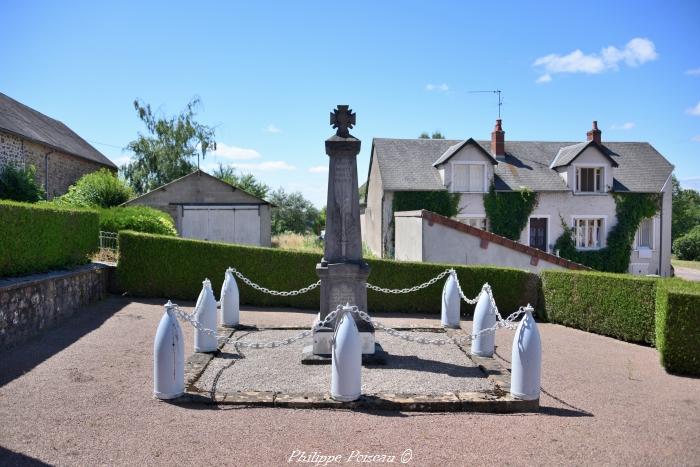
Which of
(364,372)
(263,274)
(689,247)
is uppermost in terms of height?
(689,247)

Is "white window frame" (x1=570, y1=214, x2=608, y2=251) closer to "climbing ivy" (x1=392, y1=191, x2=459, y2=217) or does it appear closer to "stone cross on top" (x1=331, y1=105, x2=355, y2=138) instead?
"climbing ivy" (x1=392, y1=191, x2=459, y2=217)

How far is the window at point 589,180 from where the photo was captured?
72.3 ft

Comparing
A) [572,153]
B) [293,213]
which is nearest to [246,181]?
[293,213]

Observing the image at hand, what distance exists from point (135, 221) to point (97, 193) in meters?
6.30

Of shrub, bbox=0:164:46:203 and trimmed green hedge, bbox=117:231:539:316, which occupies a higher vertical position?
shrub, bbox=0:164:46:203

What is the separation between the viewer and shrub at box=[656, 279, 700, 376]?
→ 7.07 meters

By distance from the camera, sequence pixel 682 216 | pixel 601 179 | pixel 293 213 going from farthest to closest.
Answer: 1. pixel 682 216
2. pixel 293 213
3. pixel 601 179

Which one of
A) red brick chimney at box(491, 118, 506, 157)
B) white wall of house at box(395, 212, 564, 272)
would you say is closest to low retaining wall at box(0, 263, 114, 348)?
white wall of house at box(395, 212, 564, 272)

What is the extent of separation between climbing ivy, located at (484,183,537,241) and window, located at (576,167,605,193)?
2368 millimetres

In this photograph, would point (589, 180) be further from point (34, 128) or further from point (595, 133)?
point (34, 128)

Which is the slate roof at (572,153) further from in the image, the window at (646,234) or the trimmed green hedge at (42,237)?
the trimmed green hedge at (42,237)

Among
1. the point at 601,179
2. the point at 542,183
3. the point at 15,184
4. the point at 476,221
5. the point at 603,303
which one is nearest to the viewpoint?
the point at 603,303

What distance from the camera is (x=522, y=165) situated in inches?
897

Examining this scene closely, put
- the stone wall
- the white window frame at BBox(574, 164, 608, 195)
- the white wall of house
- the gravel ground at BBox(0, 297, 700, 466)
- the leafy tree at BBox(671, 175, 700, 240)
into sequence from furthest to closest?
the leafy tree at BBox(671, 175, 700, 240), the white window frame at BBox(574, 164, 608, 195), the stone wall, the white wall of house, the gravel ground at BBox(0, 297, 700, 466)
